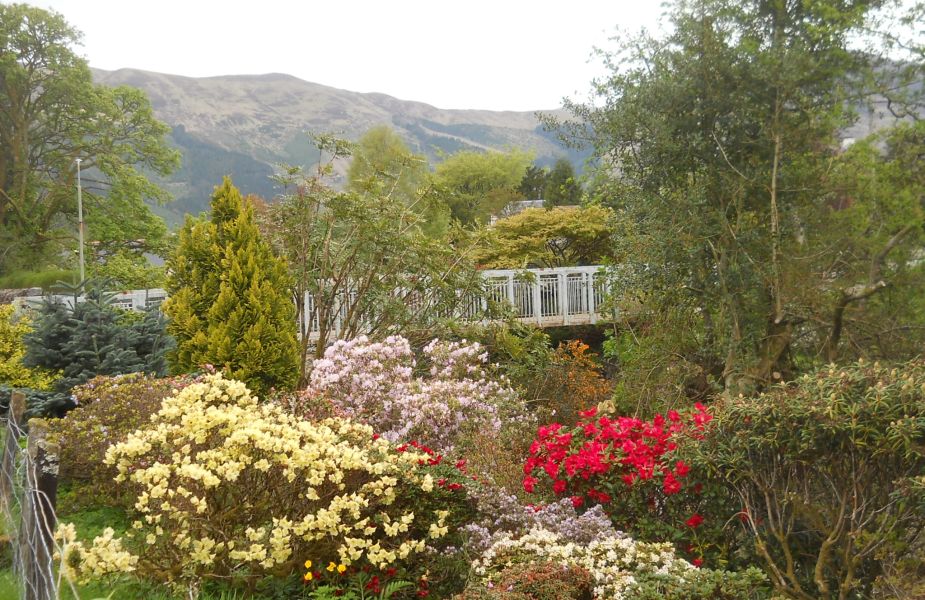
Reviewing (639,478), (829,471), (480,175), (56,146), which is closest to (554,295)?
(639,478)

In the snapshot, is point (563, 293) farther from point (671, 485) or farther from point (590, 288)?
point (671, 485)

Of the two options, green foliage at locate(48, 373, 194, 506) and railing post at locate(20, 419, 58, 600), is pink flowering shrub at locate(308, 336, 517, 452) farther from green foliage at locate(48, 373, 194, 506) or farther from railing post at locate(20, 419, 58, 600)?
railing post at locate(20, 419, 58, 600)

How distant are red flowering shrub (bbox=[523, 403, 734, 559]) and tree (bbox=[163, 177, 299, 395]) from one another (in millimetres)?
4156

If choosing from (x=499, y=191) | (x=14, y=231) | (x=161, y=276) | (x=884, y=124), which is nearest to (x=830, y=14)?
(x=884, y=124)

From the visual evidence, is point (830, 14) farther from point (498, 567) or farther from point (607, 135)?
point (498, 567)

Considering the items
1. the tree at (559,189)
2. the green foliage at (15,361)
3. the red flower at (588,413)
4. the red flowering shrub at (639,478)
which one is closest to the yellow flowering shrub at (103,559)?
the red flowering shrub at (639,478)

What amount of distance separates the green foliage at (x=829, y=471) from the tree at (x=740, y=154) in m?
3.75

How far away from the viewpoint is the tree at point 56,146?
2494 cm

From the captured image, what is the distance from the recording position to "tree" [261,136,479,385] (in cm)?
1073

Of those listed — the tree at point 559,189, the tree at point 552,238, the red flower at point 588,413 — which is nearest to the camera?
the red flower at point 588,413

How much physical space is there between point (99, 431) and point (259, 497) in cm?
241

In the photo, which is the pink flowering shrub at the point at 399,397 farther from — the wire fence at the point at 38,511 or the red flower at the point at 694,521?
the wire fence at the point at 38,511

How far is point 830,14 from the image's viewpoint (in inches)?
309

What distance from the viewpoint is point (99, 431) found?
237 inches
